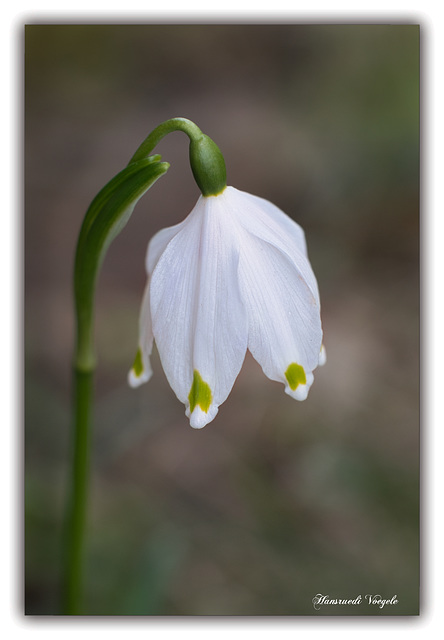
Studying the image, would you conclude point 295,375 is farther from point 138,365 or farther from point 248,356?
point 248,356

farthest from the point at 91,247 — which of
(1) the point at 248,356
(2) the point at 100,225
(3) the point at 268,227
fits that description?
(1) the point at 248,356

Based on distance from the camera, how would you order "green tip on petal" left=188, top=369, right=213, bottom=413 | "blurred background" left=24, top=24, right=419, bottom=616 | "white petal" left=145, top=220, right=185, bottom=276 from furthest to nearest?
"blurred background" left=24, top=24, right=419, bottom=616 → "white petal" left=145, top=220, right=185, bottom=276 → "green tip on petal" left=188, top=369, right=213, bottom=413

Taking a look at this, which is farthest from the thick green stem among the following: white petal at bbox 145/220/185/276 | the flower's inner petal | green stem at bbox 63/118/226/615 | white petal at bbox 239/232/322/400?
white petal at bbox 239/232/322/400

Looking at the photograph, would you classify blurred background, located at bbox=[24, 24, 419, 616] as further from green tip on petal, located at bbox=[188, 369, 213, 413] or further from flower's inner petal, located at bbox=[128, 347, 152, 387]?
green tip on petal, located at bbox=[188, 369, 213, 413]

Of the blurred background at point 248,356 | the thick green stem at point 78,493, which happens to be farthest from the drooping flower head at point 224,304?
the blurred background at point 248,356

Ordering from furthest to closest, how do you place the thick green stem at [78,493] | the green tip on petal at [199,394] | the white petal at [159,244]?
the thick green stem at [78,493] → the white petal at [159,244] → the green tip on petal at [199,394]

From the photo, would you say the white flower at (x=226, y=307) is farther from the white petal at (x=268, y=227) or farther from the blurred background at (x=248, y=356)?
the blurred background at (x=248, y=356)

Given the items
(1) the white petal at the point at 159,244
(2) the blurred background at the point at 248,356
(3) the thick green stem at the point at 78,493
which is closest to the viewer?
(1) the white petal at the point at 159,244
